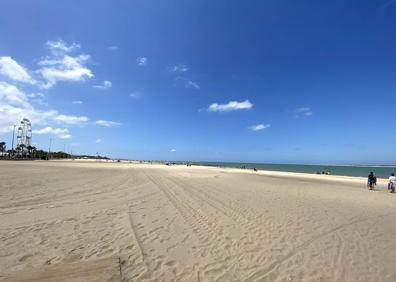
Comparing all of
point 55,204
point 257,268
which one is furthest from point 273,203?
point 55,204

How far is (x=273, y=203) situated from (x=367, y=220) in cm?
395

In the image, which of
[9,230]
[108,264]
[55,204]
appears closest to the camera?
[108,264]

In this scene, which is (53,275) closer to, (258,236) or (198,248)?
(198,248)

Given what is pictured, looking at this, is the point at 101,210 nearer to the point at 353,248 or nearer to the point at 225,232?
the point at 225,232

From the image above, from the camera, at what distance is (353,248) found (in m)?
6.08

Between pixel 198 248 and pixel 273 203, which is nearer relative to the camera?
pixel 198 248

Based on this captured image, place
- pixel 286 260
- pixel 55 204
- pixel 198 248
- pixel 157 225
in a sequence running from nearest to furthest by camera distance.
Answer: pixel 286 260
pixel 198 248
pixel 157 225
pixel 55 204

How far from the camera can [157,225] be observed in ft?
25.2

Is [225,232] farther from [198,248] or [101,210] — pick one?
[101,210]

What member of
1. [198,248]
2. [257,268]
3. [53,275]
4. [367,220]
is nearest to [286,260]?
[257,268]

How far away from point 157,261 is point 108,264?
972 millimetres

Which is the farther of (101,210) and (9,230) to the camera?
(101,210)

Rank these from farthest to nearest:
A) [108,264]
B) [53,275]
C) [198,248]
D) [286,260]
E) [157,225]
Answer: [157,225] → [198,248] → [286,260] → [108,264] → [53,275]

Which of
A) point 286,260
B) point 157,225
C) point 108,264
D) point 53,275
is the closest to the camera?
point 53,275
